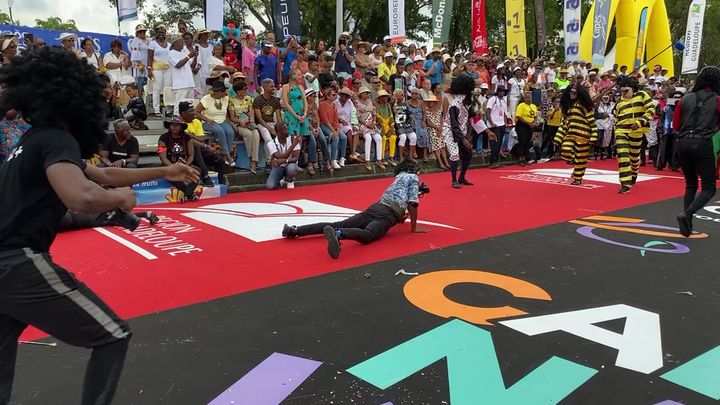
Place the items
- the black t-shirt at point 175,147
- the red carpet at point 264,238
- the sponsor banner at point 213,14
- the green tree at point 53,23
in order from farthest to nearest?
1. the green tree at point 53,23
2. the sponsor banner at point 213,14
3. the black t-shirt at point 175,147
4. the red carpet at point 264,238

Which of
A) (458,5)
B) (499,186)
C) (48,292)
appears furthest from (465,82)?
(458,5)

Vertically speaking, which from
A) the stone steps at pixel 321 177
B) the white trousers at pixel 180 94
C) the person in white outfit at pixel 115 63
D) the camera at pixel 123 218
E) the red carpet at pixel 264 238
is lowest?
the red carpet at pixel 264 238

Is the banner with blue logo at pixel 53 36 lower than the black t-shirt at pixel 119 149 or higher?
higher

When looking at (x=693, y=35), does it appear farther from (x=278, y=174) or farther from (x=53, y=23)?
(x=53, y=23)

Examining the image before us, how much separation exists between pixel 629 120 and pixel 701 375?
276 inches

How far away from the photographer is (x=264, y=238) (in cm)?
598

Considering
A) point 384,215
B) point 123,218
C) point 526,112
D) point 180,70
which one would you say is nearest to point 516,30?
point 526,112

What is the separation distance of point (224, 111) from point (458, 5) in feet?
79.3

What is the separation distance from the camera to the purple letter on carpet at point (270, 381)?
267 centimetres

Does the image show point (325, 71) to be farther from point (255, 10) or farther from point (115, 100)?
point (255, 10)

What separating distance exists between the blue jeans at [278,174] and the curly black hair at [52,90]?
7.48m

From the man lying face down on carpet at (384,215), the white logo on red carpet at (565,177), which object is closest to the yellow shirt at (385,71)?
the white logo on red carpet at (565,177)

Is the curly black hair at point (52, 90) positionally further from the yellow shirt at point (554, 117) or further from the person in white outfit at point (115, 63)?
the yellow shirt at point (554, 117)

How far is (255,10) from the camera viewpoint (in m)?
30.0
